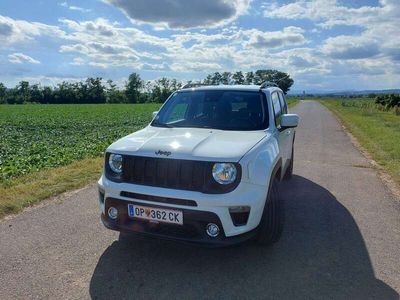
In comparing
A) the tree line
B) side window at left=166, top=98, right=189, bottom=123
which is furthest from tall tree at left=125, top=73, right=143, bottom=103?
side window at left=166, top=98, right=189, bottom=123

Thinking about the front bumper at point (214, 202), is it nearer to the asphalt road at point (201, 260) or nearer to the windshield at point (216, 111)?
the asphalt road at point (201, 260)

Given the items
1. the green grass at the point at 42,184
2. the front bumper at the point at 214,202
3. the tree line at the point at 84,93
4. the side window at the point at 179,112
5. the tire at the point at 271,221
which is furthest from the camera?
the tree line at the point at 84,93

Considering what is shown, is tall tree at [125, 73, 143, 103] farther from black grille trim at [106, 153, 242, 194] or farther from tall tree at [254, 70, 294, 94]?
black grille trim at [106, 153, 242, 194]

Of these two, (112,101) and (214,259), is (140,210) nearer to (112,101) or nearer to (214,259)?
(214,259)

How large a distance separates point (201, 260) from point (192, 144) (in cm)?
126

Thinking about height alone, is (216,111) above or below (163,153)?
above

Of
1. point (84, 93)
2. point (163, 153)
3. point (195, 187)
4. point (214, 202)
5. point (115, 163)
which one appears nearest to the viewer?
point (214, 202)

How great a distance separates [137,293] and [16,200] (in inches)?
132

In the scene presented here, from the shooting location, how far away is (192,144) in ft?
12.1

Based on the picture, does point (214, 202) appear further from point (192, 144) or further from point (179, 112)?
point (179, 112)

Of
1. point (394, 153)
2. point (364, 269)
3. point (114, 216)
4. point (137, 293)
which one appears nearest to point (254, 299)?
point (137, 293)

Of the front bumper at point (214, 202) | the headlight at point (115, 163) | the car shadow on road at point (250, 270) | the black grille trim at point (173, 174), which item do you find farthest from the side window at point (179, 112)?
the car shadow on road at point (250, 270)

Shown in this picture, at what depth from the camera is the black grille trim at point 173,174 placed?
3.38m

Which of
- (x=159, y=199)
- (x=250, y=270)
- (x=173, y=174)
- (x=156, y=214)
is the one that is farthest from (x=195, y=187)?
(x=250, y=270)
